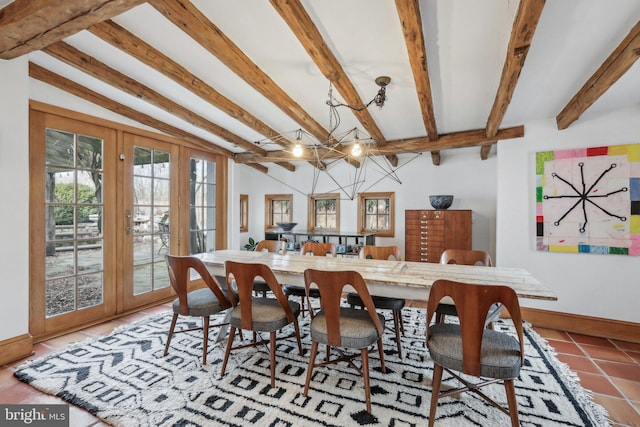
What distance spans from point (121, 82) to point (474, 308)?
3426 millimetres

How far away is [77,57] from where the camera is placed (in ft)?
7.69

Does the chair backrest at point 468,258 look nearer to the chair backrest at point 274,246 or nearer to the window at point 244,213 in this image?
the chair backrest at point 274,246

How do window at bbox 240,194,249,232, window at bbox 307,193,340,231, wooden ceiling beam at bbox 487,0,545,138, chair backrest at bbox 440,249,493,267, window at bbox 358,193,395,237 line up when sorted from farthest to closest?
window at bbox 240,194,249,232 < window at bbox 307,193,340,231 < window at bbox 358,193,395,237 < chair backrest at bbox 440,249,493,267 < wooden ceiling beam at bbox 487,0,545,138

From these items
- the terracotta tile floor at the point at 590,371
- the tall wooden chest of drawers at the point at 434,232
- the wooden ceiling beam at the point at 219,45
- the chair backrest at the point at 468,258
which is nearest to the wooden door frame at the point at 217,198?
the terracotta tile floor at the point at 590,371

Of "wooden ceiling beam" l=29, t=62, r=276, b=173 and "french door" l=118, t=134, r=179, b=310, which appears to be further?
"french door" l=118, t=134, r=179, b=310

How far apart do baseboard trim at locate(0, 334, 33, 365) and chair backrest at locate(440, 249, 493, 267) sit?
366cm

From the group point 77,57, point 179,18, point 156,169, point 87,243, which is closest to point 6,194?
point 87,243

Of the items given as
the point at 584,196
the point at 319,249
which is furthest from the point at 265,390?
the point at 584,196

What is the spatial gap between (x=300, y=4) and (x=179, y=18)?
82 centimetres

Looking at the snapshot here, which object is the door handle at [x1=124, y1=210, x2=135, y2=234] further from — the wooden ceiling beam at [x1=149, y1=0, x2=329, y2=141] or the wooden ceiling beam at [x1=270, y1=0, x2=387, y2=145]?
the wooden ceiling beam at [x1=270, y1=0, x2=387, y2=145]

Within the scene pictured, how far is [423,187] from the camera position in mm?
5164

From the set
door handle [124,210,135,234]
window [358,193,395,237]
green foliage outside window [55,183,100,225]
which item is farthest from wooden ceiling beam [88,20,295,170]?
window [358,193,395,237]

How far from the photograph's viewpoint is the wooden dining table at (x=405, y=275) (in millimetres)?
1740

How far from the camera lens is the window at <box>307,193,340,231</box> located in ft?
19.5
